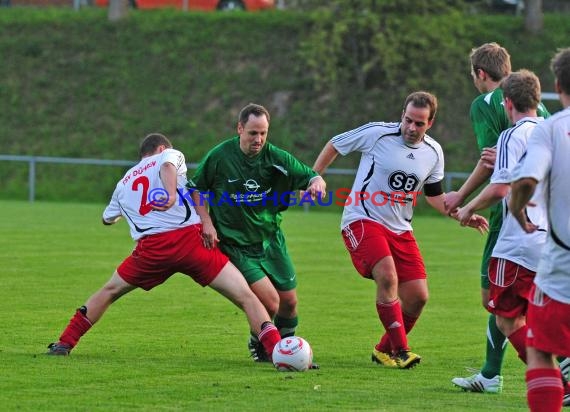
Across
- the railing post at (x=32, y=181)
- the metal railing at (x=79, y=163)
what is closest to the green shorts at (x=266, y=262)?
the metal railing at (x=79, y=163)

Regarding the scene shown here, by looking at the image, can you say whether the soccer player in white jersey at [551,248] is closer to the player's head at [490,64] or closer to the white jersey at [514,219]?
the white jersey at [514,219]

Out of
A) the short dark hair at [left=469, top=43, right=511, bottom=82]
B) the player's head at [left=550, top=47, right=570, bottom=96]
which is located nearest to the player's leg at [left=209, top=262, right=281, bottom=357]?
the short dark hair at [left=469, top=43, right=511, bottom=82]

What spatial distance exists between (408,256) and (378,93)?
24064 mm

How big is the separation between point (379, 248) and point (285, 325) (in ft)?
3.75

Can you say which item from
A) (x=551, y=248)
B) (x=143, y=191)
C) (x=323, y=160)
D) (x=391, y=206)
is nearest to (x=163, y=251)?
(x=143, y=191)

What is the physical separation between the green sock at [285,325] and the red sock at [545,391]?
3.96 meters

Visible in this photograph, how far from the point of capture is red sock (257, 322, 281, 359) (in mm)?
8844

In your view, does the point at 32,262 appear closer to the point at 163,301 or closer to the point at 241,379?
the point at 163,301

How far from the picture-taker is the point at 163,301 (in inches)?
511

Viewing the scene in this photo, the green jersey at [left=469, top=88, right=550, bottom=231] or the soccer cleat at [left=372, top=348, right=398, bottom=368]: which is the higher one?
the green jersey at [left=469, top=88, right=550, bottom=231]

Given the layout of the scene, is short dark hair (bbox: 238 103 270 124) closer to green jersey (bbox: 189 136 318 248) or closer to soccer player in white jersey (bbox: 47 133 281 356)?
green jersey (bbox: 189 136 318 248)

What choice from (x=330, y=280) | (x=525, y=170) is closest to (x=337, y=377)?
(x=525, y=170)

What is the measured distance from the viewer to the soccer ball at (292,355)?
8.53 m

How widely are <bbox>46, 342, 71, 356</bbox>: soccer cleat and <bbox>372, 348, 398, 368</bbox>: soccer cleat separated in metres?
2.38
